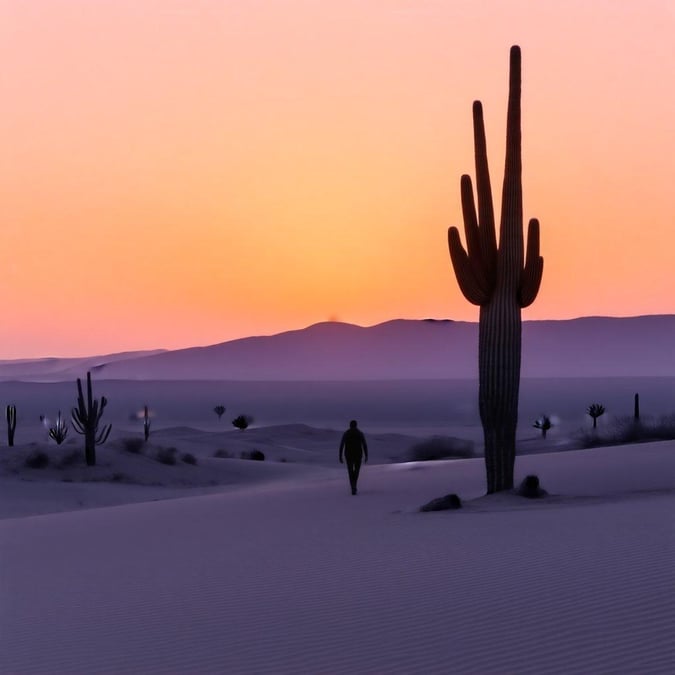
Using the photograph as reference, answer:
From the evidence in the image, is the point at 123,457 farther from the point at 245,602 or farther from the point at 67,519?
the point at 245,602

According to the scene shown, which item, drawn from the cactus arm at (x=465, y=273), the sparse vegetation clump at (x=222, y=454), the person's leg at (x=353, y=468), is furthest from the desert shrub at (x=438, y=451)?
the cactus arm at (x=465, y=273)

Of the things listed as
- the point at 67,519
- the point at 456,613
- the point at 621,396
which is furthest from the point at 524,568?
the point at 621,396

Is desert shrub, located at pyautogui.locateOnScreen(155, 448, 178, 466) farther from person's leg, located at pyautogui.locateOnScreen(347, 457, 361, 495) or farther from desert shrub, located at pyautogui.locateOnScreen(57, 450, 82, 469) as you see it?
person's leg, located at pyautogui.locateOnScreen(347, 457, 361, 495)

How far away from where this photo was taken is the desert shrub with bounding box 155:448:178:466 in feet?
118

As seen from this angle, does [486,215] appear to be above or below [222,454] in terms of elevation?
above

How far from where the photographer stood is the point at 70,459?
33.2 m

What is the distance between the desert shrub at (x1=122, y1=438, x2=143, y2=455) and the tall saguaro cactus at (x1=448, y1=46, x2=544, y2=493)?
22.2 meters

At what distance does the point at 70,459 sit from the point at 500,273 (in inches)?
798

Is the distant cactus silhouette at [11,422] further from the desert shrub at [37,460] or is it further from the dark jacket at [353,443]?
the dark jacket at [353,443]

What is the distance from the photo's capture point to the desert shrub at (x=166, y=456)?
3588 cm

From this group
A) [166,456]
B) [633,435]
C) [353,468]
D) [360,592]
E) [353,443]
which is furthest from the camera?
[633,435]

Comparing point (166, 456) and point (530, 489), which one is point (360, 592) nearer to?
point (530, 489)

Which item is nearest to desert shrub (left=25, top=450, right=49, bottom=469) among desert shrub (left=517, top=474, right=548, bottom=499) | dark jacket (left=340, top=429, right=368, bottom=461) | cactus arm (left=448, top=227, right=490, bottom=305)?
dark jacket (left=340, top=429, right=368, bottom=461)

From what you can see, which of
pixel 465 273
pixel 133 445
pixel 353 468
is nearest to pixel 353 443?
pixel 353 468
